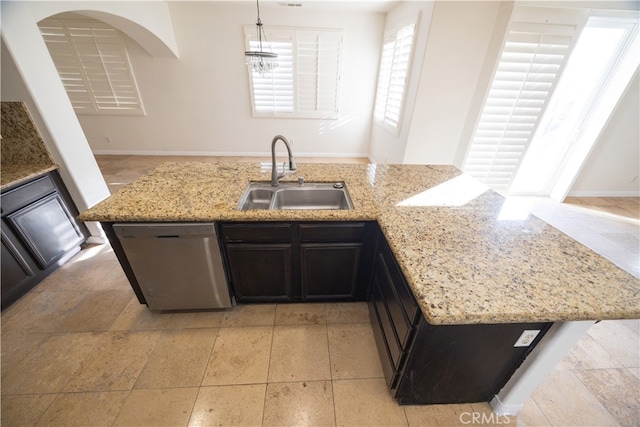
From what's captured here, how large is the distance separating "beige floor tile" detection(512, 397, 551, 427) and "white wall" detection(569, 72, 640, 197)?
12.4 feet

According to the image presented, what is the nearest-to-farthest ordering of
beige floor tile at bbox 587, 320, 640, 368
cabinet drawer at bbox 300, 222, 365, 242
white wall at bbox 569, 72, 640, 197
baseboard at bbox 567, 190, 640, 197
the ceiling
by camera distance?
cabinet drawer at bbox 300, 222, 365, 242 < beige floor tile at bbox 587, 320, 640, 368 < white wall at bbox 569, 72, 640, 197 < the ceiling < baseboard at bbox 567, 190, 640, 197

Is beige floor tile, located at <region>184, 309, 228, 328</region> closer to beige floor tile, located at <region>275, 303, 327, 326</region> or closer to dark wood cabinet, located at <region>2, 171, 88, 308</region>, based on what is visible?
beige floor tile, located at <region>275, 303, 327, 326</region>

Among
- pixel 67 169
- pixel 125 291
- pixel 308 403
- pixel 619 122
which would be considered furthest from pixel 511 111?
pixel 67 169

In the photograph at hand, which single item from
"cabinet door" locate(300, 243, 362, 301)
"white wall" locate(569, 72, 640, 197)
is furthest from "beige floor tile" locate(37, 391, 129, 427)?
"white wall" locate(569, 72, 640, 197)

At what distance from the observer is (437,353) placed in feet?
3.45

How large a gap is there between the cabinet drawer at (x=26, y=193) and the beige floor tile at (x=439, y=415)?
9.83 ft

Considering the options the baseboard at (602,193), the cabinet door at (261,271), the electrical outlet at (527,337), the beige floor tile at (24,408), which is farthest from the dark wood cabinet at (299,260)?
the baseboard at (602,193)

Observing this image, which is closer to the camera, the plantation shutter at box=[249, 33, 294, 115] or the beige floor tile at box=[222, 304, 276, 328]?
the beige floor tile at box=[222, 304, 276, 328]

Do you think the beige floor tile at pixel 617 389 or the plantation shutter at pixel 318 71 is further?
the plantation shutter at pixel 318 71

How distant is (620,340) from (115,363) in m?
3.49

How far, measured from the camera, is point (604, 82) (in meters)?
2.93

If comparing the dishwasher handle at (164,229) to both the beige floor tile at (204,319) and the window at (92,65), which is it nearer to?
the beige floor tile at (204,319)

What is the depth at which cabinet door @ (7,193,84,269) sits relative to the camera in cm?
181

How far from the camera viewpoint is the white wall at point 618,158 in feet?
10.2
